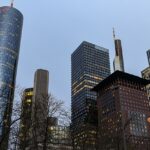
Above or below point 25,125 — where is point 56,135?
above

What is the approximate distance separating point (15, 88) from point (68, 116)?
11070mm

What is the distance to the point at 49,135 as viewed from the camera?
43.0m

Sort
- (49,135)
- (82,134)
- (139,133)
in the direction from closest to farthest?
(49,135)
(82,134)
(139,133)

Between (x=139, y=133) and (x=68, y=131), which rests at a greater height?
(x=139, y=133)

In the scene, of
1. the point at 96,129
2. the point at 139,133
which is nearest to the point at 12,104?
the point at 96,129

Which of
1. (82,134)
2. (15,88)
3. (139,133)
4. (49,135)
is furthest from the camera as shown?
(139,133)

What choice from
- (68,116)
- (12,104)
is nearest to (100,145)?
(68,116)

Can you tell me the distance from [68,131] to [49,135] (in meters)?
5.91

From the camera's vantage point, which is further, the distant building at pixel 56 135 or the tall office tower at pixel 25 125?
the distant building at pixel 56 135

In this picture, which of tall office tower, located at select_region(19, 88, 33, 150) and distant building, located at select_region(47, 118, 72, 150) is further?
distant building, located at select_region(47, 118, 72, 150)

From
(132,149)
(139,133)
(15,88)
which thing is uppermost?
(139,133)

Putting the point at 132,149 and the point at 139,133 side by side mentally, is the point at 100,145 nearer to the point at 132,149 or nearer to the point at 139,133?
the point at 132,149

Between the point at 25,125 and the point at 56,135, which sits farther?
the point at 56,135

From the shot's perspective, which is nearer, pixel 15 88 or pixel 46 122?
pixel 15 88
